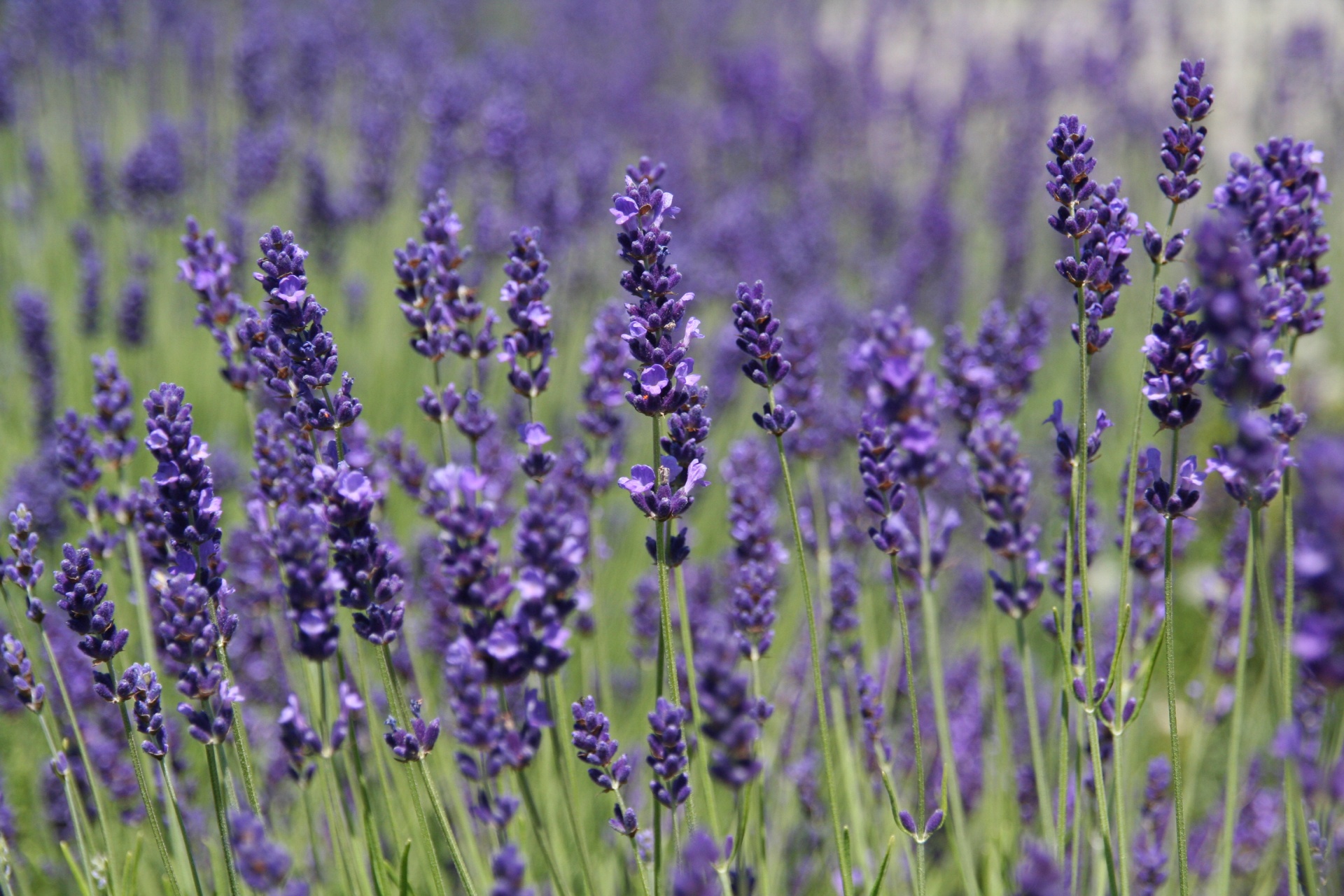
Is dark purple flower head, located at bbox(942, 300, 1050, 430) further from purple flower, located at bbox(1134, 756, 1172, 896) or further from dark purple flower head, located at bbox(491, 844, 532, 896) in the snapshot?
dark purple flower head, located at bbox(491, 844, 532, 896)

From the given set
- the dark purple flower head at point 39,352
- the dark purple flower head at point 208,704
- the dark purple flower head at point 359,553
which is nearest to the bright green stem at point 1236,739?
the dark purple flower head at point 359,553

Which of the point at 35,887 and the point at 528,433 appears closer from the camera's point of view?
the point at 528,433

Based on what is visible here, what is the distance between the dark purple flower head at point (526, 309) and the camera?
1.67 meters

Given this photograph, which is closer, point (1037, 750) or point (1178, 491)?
point (1178, 491)

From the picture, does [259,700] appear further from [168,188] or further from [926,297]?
[926,297]

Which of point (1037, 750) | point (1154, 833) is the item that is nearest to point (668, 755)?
point (1037, 750)

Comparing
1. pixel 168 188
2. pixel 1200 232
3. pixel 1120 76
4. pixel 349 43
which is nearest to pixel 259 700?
pixel 1200 232

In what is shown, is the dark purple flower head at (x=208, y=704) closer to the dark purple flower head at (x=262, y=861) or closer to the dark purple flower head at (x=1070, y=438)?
the dark purple flower head at (x=262, y=861)

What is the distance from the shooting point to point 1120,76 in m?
7.94

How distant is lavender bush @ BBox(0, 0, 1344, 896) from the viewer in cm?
135

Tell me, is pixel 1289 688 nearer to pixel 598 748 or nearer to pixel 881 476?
pixel 881 476

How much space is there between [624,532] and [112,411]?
95.2 inches

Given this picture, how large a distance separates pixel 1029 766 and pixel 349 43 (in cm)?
732

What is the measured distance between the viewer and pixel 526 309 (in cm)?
169
